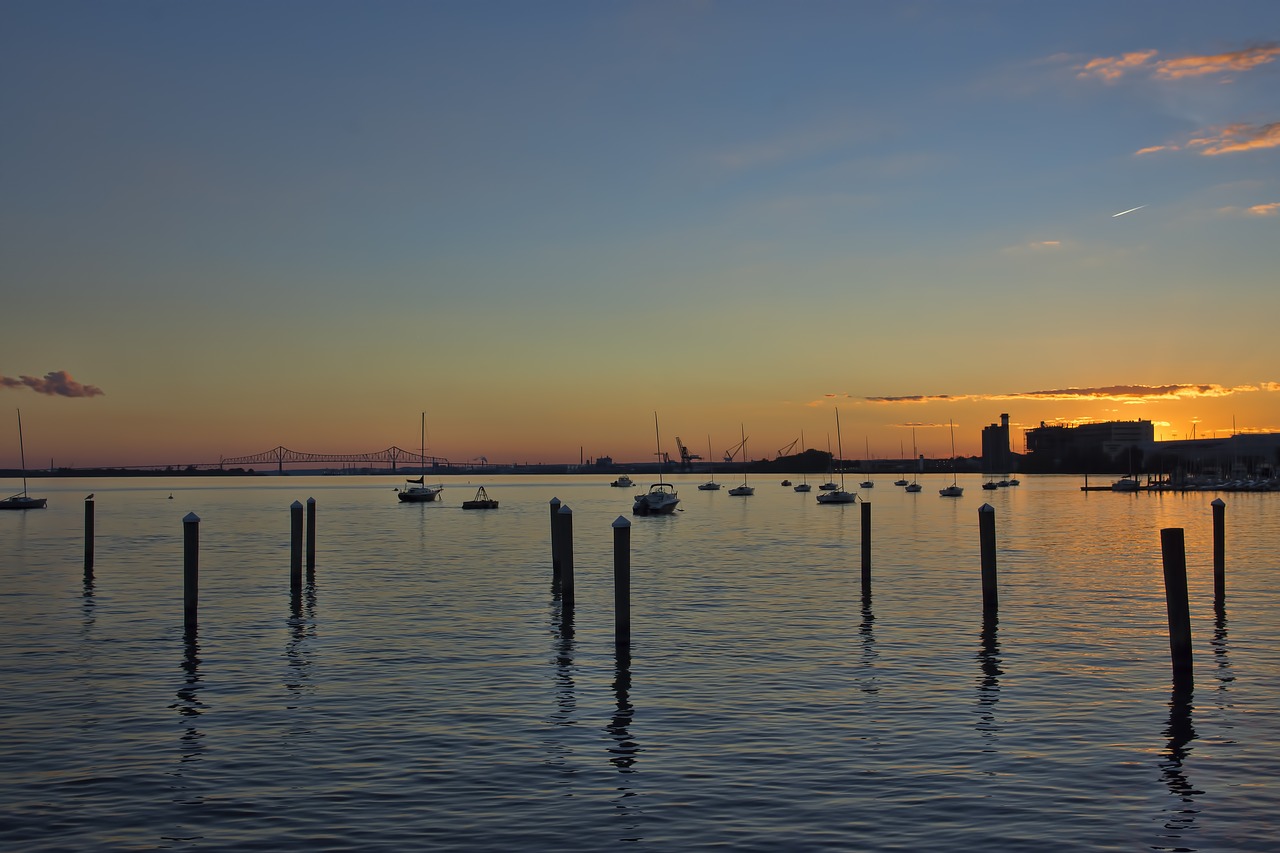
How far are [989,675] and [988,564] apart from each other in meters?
8.56

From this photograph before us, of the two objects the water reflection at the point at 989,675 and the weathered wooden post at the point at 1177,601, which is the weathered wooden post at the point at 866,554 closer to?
the water reflection at the point at 989,675

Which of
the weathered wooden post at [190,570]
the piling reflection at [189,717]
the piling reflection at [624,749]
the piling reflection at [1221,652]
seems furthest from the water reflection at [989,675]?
the weathered wooden post at [190,570]

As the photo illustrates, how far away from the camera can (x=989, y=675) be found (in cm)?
2255

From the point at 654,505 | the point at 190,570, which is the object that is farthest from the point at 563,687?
the point at 654,505

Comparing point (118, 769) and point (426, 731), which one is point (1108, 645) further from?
point (118, 769)

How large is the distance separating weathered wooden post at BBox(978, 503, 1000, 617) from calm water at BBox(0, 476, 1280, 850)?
59 cm

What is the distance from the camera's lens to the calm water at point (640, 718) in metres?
13.4

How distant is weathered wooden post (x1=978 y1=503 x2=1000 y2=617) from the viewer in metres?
30.0

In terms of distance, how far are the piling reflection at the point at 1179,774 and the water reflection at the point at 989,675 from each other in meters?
2.53

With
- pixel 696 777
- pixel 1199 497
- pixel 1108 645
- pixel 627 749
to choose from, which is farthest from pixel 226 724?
pixel 1199 497

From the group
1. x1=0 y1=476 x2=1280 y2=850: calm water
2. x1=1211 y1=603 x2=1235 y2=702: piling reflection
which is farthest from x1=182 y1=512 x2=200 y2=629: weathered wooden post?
x1=1211 y1=603 x2=1235 y2=702: piling reflection

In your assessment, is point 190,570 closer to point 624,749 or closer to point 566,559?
point 566,559

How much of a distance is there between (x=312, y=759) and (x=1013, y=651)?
16.1 metres

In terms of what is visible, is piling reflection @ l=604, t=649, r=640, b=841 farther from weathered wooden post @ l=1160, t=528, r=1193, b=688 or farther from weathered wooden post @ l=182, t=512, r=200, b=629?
weathered wooden post @ l=182, t=512, r=200, b=629
